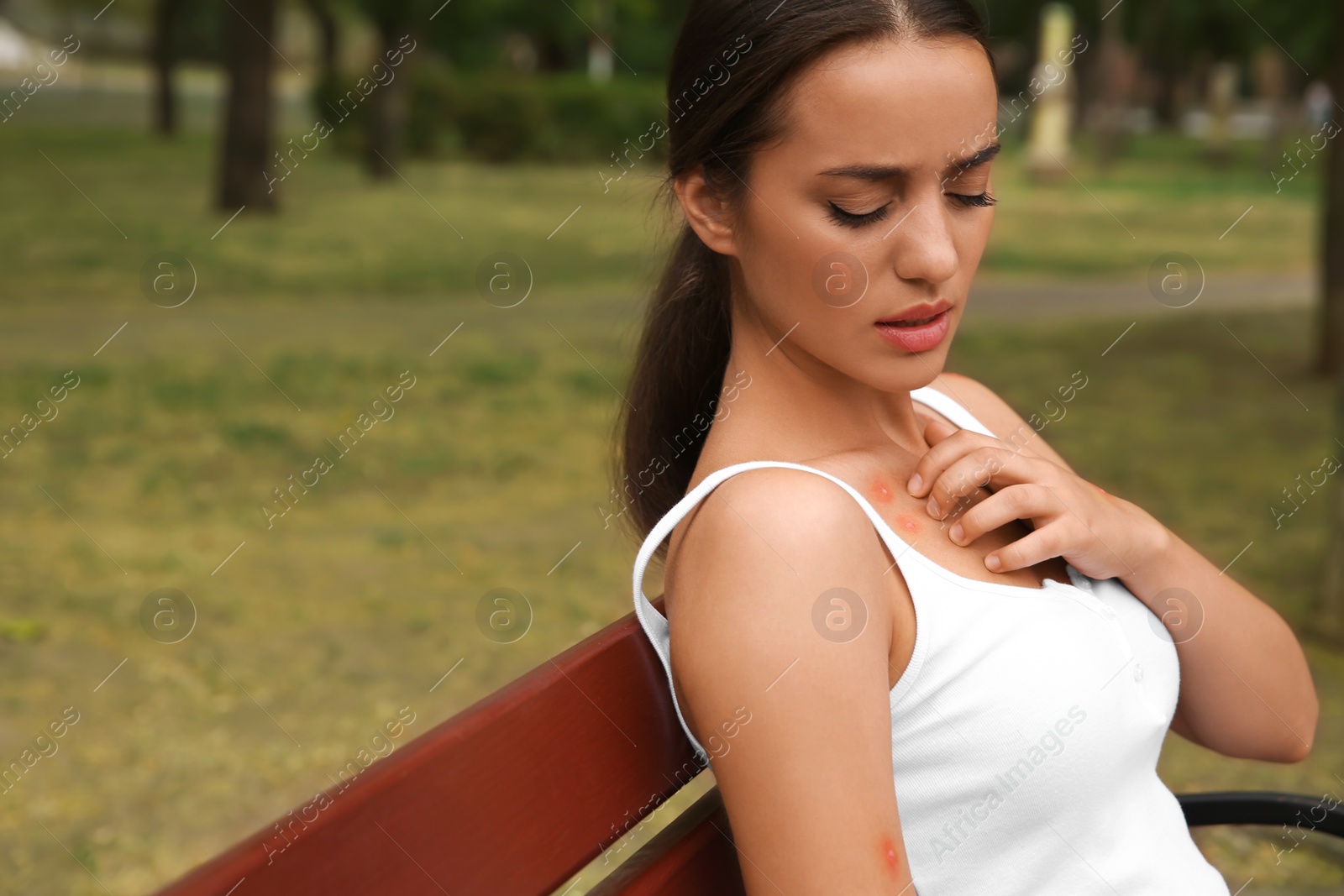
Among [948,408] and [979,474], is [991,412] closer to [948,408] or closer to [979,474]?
[948,408]

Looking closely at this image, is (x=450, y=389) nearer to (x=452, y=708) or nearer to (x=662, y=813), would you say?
(x=452, y=708)

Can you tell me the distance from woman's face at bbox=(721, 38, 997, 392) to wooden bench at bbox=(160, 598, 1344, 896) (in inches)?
15.8

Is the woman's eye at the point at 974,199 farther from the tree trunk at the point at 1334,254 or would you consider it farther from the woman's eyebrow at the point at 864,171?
the tree trunk at the point at 1334,254

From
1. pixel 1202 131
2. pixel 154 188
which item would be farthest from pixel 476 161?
pixel 1202 131

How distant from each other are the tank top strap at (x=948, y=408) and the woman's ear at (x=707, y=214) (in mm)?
448

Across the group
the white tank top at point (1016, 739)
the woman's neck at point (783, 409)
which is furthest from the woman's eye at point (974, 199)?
the white tank top at point (1016, 739)

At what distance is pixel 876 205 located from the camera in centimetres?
142

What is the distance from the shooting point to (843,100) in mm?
1395

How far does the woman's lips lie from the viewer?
1.47m

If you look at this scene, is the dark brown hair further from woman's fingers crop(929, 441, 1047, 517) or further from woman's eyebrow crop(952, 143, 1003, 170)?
woman's fingers crop(929, 441, 1047, 517)

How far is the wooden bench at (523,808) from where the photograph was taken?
0.98m

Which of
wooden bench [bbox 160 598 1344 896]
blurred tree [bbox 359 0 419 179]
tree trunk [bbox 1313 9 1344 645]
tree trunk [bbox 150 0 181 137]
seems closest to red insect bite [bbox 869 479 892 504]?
wooden bench [bbox 160 598 1344 896]

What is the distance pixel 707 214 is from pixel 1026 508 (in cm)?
49

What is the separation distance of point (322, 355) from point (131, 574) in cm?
369
